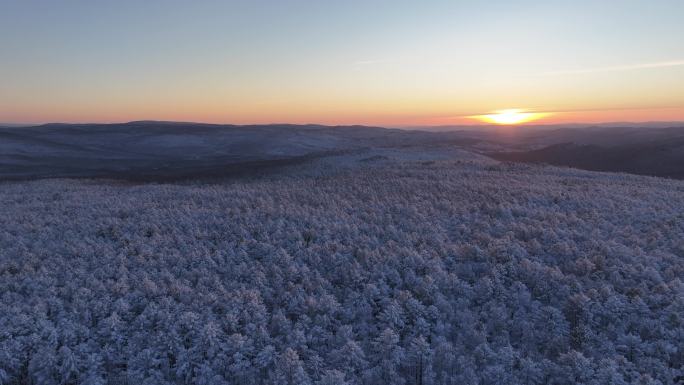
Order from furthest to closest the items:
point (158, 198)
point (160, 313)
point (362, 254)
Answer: point (158, 198)
point (362, 254)
point (160, 313)

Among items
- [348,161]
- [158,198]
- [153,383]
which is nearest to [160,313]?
[153,383]

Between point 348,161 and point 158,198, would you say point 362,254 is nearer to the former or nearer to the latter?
point 158,198

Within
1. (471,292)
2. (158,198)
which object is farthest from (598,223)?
(158,198)

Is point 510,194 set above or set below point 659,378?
above

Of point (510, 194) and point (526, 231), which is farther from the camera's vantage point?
point (510, 194)

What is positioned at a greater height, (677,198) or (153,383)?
(677,198)

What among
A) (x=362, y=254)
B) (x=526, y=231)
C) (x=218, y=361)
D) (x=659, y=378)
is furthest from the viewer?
(x=526, y=231)

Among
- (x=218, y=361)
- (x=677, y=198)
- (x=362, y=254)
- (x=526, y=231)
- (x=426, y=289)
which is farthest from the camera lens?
(x=677, y=198)

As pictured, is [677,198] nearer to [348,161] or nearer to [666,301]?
[666,301]
